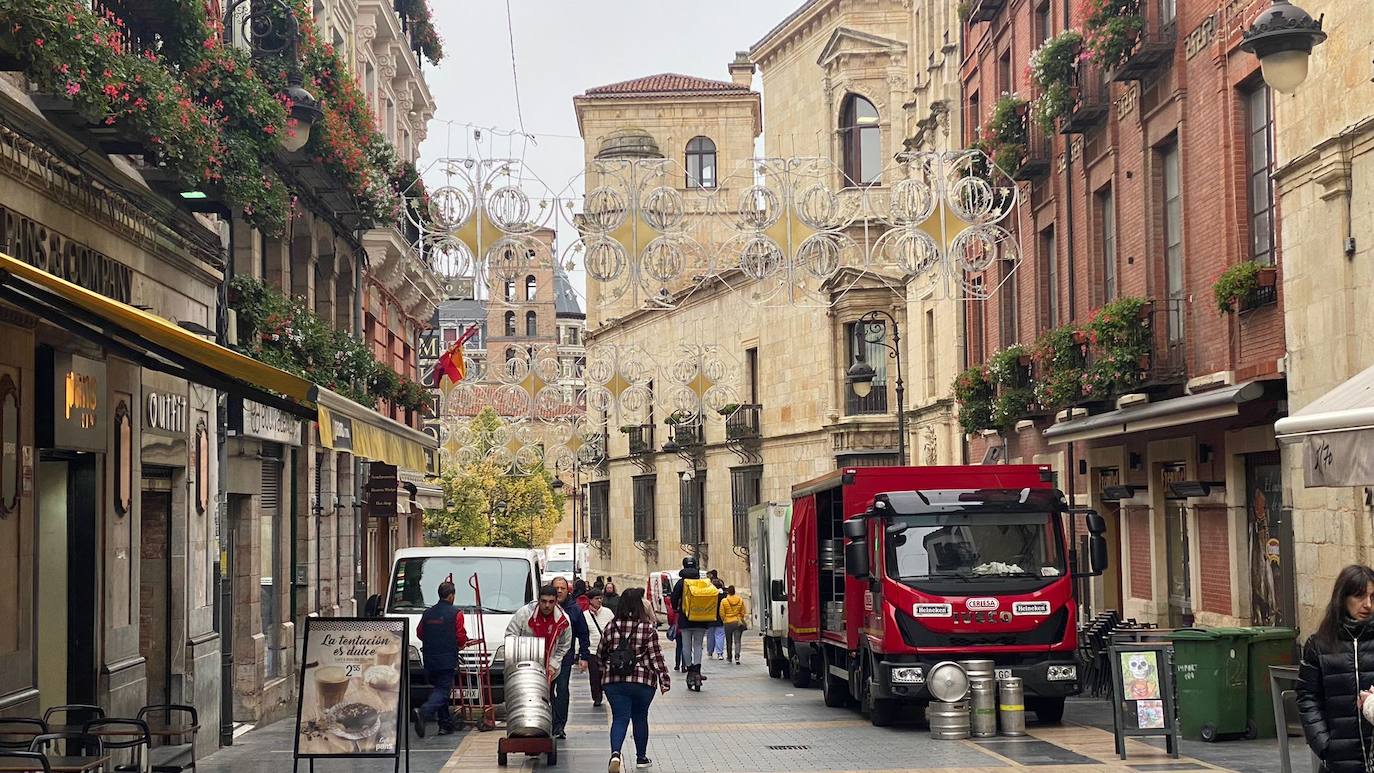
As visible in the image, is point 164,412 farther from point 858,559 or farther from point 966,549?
point 966,549

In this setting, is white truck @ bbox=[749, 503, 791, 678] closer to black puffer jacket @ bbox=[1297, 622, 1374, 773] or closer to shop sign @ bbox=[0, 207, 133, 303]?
shop sign @ bbox=[0, 207, 133, 303]

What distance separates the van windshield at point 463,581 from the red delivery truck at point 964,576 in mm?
5100

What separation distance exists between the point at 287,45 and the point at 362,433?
6492 mm

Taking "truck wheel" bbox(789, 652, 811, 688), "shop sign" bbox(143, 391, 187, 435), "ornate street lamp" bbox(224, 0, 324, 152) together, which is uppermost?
"ornate street lamp" bbox(224, 0, 324, 152)

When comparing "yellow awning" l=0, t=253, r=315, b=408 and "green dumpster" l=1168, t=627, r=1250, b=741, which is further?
"green dumpster" l=1168, t=627, r=1250, b=741

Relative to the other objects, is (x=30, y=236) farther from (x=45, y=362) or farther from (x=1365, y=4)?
(x=1365, y=4)

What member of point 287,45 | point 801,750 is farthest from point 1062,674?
point 287,45

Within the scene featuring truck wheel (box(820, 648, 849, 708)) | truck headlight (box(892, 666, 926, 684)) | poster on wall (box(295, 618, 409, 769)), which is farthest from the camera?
truck wheel (box(820, 648, 849, 708))

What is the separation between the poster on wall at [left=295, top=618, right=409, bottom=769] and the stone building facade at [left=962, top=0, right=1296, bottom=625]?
9.62 metres

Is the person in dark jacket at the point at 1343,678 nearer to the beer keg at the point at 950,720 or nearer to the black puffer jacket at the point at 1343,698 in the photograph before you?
the black puffer jacket at the point at 1343,698

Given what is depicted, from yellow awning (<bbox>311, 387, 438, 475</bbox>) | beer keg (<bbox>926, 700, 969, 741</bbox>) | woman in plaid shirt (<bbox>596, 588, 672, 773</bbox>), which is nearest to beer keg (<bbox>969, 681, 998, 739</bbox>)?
beer keg (<bbox>926, 700, 969, 741</bbox>)

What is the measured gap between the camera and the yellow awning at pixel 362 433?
1398cm

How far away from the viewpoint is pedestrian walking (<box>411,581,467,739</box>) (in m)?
19.7

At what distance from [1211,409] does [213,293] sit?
10769 millimetres
